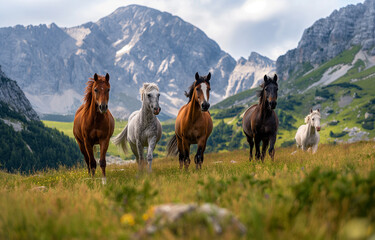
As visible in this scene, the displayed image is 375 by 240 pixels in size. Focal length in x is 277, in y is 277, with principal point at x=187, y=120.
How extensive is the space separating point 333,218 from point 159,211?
213 centimetres

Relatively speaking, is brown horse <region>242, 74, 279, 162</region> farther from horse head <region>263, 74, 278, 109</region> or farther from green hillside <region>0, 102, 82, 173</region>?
green hillside <region>0, 102, 82, 173</region>

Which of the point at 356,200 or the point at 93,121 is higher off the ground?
the point at 93,121

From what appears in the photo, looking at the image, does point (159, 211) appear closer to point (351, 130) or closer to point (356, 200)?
point (356, 200)

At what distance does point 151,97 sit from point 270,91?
507 cm

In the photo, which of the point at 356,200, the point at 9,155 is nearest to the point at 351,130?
the point at 9,155

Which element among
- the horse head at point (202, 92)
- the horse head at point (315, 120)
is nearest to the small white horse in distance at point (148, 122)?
the horse head at point (202, 92)

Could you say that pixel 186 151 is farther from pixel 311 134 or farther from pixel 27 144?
pixel 27 144

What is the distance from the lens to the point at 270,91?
38.9 feet

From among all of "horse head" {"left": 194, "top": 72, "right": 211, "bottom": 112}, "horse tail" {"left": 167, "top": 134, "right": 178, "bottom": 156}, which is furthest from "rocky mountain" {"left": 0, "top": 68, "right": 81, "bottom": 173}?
"horse head" {"left": 194, "top": 72, "right": 211, "bottom": 112}

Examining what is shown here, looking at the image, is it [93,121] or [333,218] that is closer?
[333,218]

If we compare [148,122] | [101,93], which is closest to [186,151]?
[148,122]

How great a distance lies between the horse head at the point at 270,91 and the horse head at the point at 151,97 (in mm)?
4707

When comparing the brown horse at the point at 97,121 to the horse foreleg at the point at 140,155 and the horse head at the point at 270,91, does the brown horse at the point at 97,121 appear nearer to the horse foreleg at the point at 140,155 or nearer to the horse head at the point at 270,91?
the horse foreleg at the point at 140,155

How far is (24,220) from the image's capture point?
12.5 ft
